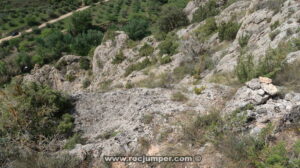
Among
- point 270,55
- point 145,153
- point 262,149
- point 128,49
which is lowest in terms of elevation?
point 128,49

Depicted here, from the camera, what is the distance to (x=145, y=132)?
534 centimetres

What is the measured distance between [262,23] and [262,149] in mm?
10687

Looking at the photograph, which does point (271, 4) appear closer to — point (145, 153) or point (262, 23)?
point (262, 23)

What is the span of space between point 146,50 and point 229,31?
28.5 feet

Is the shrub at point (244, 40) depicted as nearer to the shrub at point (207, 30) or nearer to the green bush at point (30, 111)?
the shrub at point (207, 30)

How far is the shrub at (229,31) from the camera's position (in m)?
14.2

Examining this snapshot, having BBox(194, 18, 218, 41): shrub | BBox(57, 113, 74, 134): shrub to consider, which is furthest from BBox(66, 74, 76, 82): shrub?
BBox(57, 113, 74, 134): shrub

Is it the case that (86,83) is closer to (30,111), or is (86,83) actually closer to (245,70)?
(30,111)

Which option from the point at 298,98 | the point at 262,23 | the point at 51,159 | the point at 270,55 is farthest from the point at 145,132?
the point at 262,23

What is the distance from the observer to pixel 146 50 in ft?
66.6

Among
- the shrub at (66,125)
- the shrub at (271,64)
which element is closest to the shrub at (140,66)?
the shrub at (66,125)

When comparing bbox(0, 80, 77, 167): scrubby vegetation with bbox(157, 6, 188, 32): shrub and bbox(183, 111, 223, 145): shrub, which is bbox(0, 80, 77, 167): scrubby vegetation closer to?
bbox(183, 111, 223, 145): shrub

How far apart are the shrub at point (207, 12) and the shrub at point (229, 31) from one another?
259 inches

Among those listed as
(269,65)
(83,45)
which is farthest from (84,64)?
(269,65)
